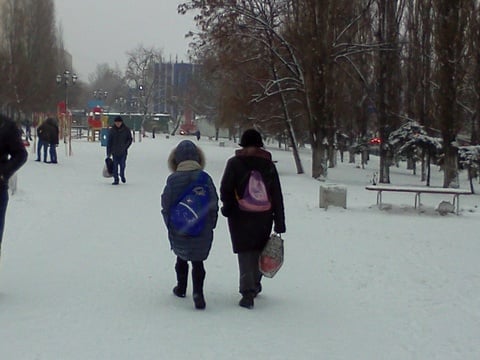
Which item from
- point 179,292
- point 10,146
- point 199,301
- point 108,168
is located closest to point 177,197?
point 199,301

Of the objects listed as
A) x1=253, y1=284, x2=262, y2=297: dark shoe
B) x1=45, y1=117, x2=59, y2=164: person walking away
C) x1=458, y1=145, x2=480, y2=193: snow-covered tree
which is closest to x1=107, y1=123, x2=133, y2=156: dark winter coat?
x1=45, y1=117, x2=59, y2=164: person walking away

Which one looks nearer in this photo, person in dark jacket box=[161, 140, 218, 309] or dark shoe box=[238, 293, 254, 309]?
person in dark jacket box=[161, 140, 218, 309]

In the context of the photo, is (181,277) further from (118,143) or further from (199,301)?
(118,143)

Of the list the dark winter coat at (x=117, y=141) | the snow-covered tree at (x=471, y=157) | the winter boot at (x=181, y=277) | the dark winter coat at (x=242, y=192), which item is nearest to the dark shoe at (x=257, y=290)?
the dark winter coat at (x=242, y=192)

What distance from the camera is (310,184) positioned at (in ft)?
83.9

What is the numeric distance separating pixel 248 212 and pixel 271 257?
1.64 ft

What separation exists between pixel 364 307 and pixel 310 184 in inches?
710

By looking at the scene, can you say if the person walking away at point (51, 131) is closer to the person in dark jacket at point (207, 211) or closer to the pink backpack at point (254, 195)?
the person in dark jacket at point (207, 211)

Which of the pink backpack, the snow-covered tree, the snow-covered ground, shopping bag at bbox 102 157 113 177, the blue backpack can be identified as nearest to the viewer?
the snow-covered ground

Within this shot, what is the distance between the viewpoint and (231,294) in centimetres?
789

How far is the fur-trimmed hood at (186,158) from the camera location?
7111 millimetres

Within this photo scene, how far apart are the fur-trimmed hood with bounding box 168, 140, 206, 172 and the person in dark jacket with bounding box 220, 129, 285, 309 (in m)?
0.31

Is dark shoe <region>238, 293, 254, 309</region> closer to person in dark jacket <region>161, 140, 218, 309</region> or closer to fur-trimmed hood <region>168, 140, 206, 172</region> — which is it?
person in dark jacket <region>161, 140, 218, 309</region>

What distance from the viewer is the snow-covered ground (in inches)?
237
